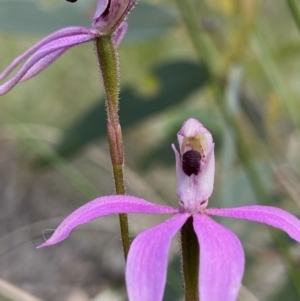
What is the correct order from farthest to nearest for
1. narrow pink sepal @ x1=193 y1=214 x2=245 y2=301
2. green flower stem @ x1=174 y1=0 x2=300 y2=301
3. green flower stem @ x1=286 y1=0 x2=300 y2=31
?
1. green flower stem @ x1=174 y1=0 x2=300 y2=301
2. green flower stem @ x1=286 y1=0 x2=300 y2=31
3. narrow pink sepal @ x1=193 y1=214 x2=245 y2=301

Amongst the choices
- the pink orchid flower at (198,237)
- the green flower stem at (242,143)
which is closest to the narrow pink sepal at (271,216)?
the pink orchid flower at (198,237)

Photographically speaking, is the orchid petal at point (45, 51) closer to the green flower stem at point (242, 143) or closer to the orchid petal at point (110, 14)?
the orchid petal at point (110, 14)

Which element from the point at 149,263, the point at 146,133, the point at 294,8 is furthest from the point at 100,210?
the point at 146,133

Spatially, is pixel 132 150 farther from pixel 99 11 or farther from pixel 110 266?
pixel 99 11

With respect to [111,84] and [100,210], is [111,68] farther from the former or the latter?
[100,210]

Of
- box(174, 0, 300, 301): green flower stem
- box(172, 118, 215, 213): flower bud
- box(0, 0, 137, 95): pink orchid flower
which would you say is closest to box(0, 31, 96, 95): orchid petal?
box(0, 0, 137, 95): pink orchid flower

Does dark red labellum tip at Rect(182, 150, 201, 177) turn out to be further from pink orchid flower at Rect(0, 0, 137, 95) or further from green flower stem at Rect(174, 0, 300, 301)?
green flower stem at Rect(174, 0, 300, 301)
